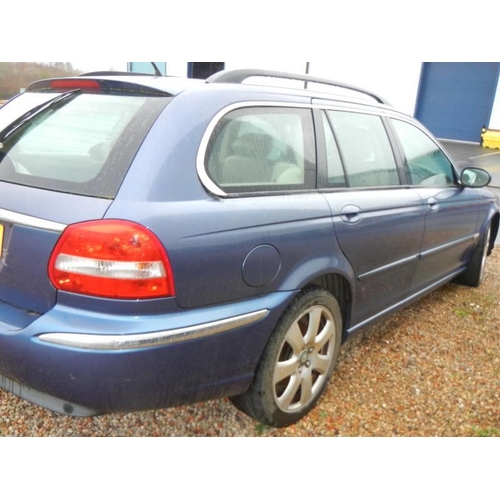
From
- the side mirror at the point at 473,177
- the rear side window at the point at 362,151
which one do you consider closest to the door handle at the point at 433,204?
the rear side window at the point at 362,151

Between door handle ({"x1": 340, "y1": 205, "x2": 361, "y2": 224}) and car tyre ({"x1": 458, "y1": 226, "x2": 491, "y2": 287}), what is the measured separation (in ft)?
7.50

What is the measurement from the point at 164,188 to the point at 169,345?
57 cm

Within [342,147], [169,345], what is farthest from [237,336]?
[342,147]

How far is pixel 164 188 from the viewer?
1769mm

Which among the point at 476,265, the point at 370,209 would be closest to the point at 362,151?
the point at 370,209

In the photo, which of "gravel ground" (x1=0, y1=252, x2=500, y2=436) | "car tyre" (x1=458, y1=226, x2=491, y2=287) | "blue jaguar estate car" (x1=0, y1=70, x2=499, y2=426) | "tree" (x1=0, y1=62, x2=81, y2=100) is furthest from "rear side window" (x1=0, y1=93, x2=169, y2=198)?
"tree" (x1=0, y1=62, x2=81, y2=100)

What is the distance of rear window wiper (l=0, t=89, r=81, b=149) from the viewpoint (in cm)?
223

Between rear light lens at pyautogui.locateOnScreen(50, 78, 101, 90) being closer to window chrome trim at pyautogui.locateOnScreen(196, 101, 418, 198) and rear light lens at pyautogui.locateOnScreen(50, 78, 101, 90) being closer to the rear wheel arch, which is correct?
window chrome trim at pyautogui.locateOnScreen(196, 101, 418, 198)

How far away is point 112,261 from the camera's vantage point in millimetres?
1694

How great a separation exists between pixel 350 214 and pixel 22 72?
6.23 metres

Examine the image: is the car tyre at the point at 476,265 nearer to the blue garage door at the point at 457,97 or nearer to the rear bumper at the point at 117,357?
the rear bumper at the point at 117,357

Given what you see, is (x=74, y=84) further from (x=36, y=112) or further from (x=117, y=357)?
(x=117, y=357)

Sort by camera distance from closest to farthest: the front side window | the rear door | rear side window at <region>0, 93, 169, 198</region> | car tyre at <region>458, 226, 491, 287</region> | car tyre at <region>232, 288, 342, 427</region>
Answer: rear side window at <region>0, 93, 169, 198</region>
car tyre at <region>232, 288, 342, 427</region>
the rear door
the front side window
car tyre at <region>458, 226, 491, 287</region>

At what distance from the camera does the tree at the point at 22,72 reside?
551 centimetres
